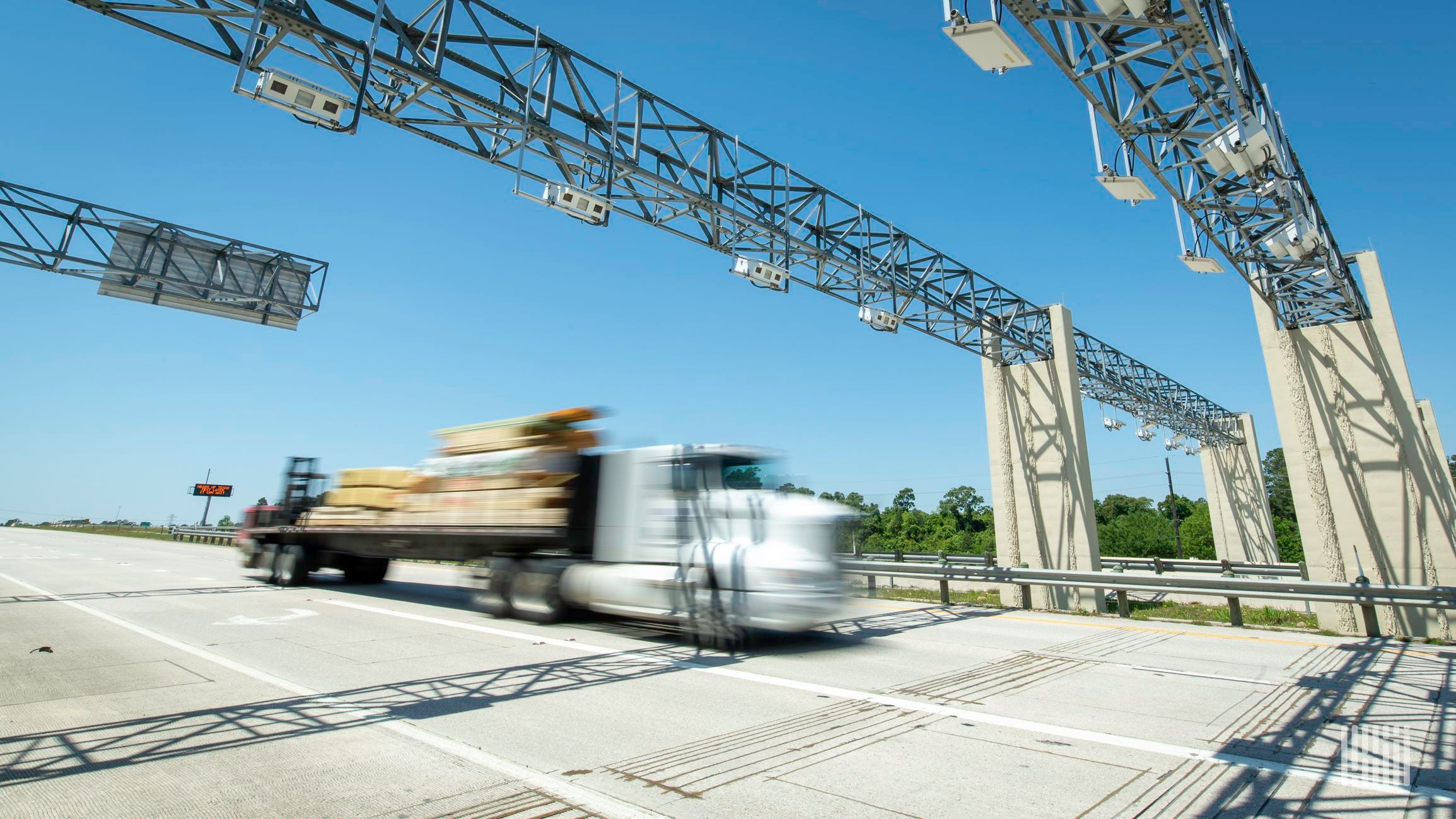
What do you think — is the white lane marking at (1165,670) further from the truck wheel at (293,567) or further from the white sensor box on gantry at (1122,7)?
the truck wheel at (293,567)

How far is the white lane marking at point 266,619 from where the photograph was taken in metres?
11.0

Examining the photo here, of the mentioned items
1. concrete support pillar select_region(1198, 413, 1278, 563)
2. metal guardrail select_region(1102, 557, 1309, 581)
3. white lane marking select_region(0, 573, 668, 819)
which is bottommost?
white lane marking select_region(0, 573, 668, 819)

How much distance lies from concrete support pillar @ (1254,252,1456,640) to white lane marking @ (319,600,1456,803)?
1054 cm

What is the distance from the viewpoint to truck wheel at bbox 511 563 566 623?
11.2 metres

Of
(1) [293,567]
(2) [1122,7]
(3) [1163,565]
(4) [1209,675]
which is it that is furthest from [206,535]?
(2) [1122,7]

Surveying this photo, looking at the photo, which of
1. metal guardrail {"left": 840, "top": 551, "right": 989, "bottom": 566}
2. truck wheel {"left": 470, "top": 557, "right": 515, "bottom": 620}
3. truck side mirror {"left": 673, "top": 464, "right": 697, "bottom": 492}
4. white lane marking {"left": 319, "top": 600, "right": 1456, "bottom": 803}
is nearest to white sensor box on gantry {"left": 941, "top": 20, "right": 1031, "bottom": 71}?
truck side mirror {"left": 673, "top": 464, "right": 697, "bottom": 492}

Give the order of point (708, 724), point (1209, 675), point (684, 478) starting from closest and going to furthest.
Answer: point (708, 724), point (1209, 675), point (684, 478)

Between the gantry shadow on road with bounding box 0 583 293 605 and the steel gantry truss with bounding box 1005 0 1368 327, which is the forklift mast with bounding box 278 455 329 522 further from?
the steel gantry truss with bounding box 1005 0 1368 327

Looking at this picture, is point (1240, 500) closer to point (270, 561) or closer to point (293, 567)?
point (293, 567)

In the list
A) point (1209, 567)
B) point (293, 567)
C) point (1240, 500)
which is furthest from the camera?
point (1240, 500)

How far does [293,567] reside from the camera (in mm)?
17328

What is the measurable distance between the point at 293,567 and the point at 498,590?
8755 mm

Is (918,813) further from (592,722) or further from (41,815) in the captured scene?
(41,815)

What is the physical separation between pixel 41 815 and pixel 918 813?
15.9ft
